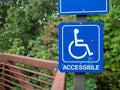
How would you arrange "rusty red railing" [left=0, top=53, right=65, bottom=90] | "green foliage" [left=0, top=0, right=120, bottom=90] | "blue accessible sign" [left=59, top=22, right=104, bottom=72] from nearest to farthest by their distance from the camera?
"blue accessible sign" [left=59, top=22, right=104, bottom=72], "rusty red railing" [left=0, top=53, right=65, bottom=90], "green foliage" [left=0, top=0, right=120, bottom=90]

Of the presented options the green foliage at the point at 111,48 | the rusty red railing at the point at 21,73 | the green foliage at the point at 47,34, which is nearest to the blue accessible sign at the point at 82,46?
the rusty red railing at the point at 21,73

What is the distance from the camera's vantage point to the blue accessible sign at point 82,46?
2.23 m

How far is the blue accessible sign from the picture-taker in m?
2.23

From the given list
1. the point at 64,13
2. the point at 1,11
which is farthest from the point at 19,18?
the point at 64,13

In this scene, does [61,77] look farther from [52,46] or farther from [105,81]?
[52,46]

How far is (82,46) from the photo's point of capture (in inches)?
87.7

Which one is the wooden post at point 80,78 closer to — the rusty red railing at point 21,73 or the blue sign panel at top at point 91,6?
the blue sign panel at top at point 91,6

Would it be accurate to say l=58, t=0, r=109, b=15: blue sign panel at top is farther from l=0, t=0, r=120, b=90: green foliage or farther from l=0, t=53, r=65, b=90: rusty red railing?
l=0, t=0, r=120, b=90: green foliage

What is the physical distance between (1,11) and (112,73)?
290 inches

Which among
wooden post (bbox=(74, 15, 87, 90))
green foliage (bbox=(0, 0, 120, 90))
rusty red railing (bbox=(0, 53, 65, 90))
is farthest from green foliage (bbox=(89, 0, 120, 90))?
wooden post (bbox=(74, 15, 87, 90))

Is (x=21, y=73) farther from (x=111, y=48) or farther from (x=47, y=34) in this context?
(x=47, y=34)

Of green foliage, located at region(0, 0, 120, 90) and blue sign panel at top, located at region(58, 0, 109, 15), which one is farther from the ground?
blue sign panel at top, located at region(58, 0, 109, 15)

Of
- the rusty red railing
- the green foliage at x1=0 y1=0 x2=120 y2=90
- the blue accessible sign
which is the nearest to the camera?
the blue accessible sign

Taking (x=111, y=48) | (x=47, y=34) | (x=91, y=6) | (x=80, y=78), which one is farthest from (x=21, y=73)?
(x=47, y=34)
